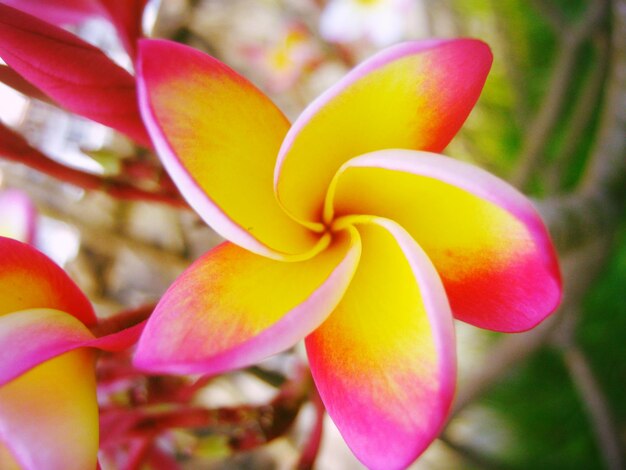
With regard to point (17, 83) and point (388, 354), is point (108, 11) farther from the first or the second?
point (388, 354)

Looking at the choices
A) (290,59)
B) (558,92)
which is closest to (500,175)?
(558,92)

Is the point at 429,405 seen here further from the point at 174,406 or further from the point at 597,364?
the point at 597,364

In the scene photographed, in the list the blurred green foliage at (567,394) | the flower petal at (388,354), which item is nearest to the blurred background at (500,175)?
the blurred green foliage at (567,394)

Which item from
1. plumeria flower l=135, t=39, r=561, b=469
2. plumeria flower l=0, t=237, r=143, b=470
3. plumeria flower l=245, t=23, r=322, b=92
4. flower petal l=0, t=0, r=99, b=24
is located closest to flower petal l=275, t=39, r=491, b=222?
plumeria flower l=135, t=39, r=561, b=469

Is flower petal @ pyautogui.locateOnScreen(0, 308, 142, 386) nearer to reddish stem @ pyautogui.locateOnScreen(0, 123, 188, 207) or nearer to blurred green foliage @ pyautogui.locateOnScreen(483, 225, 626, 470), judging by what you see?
reddish stem @ pyautogui.locateOnScreen(0, 123, 188, 207)

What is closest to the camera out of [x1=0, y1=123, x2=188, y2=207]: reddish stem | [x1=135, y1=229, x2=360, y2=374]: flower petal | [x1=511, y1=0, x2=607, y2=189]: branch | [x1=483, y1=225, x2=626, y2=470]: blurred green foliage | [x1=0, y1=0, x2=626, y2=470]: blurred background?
[x1=135, y1=229, x2=360, y2=374]: flower petal
